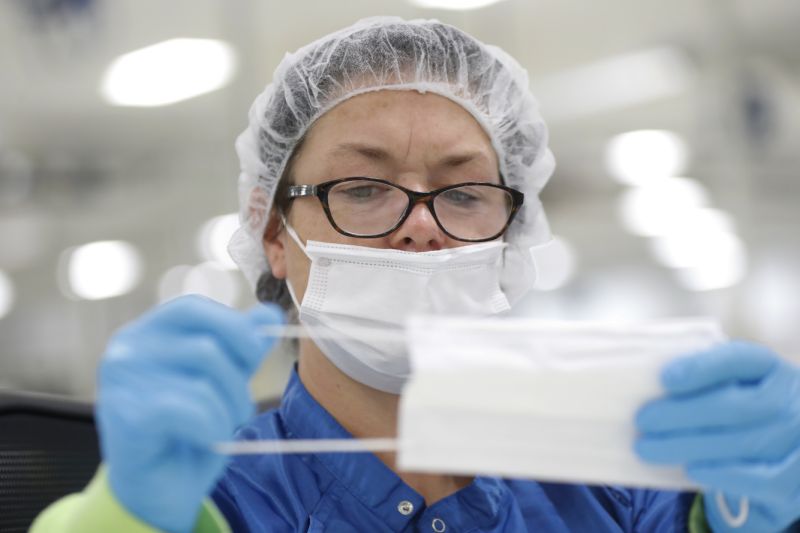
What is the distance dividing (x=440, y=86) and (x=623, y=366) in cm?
67

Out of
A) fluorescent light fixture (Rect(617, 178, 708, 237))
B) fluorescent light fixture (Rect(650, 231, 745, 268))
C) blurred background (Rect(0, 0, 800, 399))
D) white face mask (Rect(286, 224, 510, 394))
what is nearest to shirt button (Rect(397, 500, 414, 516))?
white face mask (Rect(286, 224, 510, 394))

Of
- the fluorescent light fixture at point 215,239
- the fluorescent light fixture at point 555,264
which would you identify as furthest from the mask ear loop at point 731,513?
the fluorescent light fixture at point 555,264

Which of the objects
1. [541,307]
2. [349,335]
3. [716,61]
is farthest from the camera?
[541,307]

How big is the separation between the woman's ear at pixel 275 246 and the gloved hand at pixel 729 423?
2.47 ft

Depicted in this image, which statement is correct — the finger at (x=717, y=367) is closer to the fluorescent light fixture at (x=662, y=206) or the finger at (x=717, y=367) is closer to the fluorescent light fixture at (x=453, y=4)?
the fluorescent light fixture at (x=453, y=4)

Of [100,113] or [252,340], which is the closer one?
[252,340]

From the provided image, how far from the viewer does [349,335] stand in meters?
1.21

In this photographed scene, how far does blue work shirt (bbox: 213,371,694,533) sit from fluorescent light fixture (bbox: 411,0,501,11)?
306 cm

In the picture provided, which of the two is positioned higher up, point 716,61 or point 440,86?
point 440,86

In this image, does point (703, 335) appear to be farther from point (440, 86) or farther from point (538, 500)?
point (440, 86)

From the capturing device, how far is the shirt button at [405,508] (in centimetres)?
120

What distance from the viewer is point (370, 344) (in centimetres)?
120

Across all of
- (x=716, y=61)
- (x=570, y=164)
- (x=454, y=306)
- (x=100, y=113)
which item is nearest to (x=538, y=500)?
(x=454, y=306)

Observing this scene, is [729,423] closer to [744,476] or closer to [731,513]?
[744,476]
